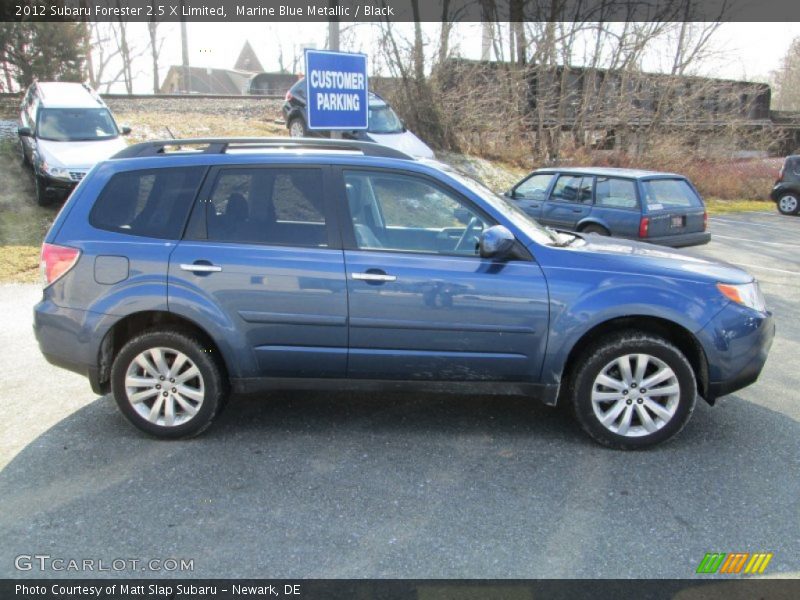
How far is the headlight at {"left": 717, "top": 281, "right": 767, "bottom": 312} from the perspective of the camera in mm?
4012

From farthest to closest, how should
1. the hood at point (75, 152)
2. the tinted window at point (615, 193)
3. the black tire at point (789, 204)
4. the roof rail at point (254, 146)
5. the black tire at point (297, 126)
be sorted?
1. the black tire at point (789, 204)
2. the black tire at point (297, 126)
3. the hood at point (75, 152)
4. the tinted window at point (615, 193)
5. the roof rail at point (254, 146)

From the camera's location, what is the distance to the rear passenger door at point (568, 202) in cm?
1017

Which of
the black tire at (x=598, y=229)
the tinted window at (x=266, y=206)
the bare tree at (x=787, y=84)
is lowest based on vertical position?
the black tire at (x=598, y=229)

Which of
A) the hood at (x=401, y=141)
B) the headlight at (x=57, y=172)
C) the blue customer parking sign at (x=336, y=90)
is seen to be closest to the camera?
the blue customer parking sign at (x=336, y=90)

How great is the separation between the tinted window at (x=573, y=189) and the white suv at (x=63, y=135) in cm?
727

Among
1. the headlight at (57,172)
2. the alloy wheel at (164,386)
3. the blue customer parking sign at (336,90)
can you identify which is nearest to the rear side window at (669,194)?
the blue customer parking sign at (336,90)

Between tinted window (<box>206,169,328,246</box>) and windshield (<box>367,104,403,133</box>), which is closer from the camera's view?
tinted window (<box>206,169,328,246</box>)

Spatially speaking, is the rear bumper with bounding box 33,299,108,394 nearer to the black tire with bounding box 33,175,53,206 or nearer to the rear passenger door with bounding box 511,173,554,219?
the rear passenger door with bounding box 511,173,554,219

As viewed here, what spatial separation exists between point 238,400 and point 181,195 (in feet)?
5.19

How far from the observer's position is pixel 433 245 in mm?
4105

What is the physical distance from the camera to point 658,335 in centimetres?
408

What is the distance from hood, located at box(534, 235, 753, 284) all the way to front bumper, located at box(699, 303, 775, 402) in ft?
0.76

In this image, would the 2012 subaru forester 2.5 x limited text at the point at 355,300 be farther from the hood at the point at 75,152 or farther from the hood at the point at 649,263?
the hood at the point at 75,152

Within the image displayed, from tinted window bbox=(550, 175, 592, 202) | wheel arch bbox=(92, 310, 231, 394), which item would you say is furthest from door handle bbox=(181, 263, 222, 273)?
tinted window bbox=(550, 175, 592, 202)
